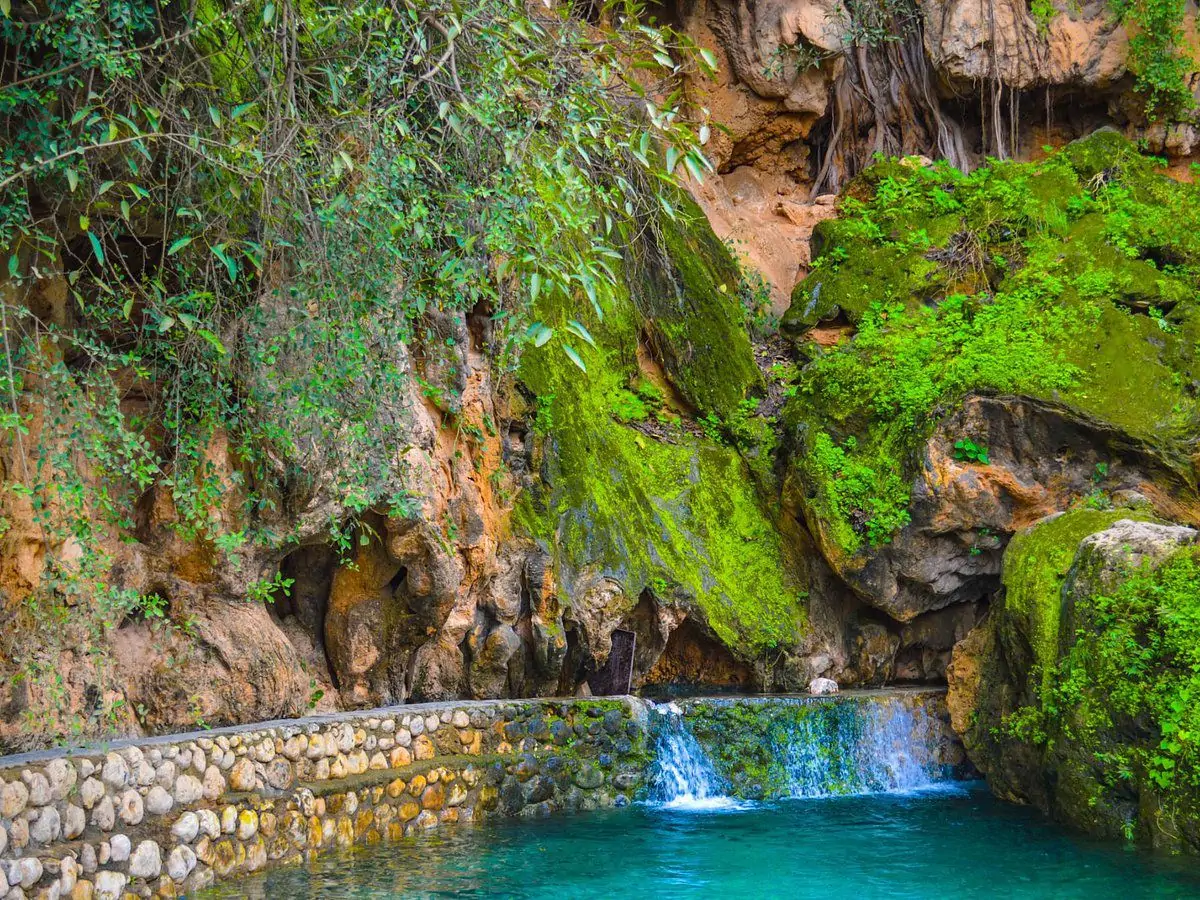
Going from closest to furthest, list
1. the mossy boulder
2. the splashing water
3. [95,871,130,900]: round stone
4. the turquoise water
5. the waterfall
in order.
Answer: [95,871,130,900]: round stone → the turquoise water → the mossy boulder → the splashing water → the waterfall

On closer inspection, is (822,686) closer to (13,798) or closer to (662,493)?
(662,493)

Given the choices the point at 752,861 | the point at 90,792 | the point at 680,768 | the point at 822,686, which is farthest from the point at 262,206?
the point at 822,686

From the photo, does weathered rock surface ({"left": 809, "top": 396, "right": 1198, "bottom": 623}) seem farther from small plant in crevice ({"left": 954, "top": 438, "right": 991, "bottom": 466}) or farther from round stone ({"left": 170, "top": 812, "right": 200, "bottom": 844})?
round stone ({"left": 170, "top": 812, "right": 200, "bottom": 844})

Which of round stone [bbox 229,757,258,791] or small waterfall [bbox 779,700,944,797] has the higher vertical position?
round stone [bbox 229,757,258,791]

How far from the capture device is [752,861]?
732 cm

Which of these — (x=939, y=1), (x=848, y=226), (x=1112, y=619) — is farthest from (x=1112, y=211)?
(x=1112, y=619)

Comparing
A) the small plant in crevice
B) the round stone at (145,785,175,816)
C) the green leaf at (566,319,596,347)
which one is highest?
the small plant in crevice

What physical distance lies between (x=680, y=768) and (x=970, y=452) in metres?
4.48

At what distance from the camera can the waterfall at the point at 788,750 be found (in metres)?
9.77

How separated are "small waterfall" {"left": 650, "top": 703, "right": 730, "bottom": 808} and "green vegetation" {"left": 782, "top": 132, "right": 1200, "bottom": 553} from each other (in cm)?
296

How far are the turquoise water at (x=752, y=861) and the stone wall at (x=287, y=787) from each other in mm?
259

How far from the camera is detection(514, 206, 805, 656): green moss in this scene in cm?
1078

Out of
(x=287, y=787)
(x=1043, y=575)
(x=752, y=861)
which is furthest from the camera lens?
(x=1043, y=575)

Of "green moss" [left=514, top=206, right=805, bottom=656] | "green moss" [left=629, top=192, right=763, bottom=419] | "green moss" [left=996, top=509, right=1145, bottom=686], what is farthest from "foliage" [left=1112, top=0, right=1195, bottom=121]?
"green moss" [left=996, top=509, right=1145, bottom=686]
